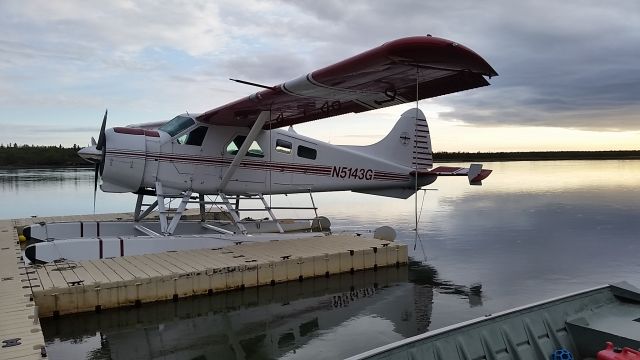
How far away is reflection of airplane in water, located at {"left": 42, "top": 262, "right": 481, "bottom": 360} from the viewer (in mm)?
4707

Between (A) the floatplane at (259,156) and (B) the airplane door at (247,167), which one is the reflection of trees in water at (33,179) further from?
(B) the airplane door at (247,167)

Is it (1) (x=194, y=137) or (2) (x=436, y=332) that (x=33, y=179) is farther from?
(2) (x=436, y=332)

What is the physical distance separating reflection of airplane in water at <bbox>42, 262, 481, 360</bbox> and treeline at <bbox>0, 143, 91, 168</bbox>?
59164 mm

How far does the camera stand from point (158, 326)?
5.23 meters

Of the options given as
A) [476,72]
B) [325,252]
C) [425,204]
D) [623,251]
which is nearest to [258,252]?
[325,252]

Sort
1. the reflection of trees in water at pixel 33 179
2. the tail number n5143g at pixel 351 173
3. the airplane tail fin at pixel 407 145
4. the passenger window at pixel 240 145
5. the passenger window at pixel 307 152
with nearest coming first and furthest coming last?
the passenger window at pixel 240 145 → the passenger window at pixel 307 152 → the tail number n5143g at pixel 351 173 → the airplane tail fin at pixel 407 145 → the reflection of trees in water at pixel 33 179

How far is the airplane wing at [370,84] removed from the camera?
5332 millimetres

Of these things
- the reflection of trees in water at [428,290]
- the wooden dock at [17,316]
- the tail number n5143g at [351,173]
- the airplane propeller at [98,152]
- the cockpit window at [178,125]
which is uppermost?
the cockpit window at [178,125]

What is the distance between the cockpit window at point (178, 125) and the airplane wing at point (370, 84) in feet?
0.78

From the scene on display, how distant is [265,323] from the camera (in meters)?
5.47

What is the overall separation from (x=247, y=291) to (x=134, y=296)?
1429mm

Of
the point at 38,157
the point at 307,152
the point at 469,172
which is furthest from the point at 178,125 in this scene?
the point at 38,157

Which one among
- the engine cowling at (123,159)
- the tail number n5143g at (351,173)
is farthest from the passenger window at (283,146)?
the engine cowling at (123,159)

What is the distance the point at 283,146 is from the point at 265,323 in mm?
4508
